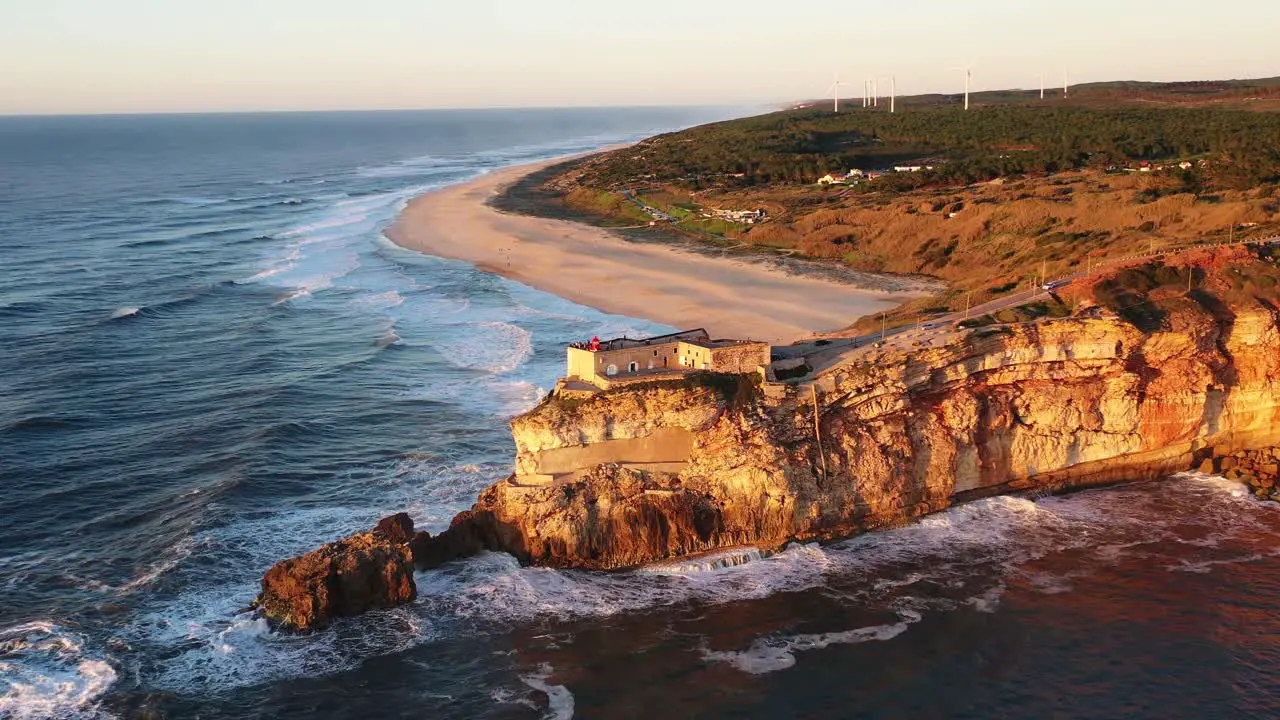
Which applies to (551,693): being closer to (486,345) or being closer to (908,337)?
(908,337)

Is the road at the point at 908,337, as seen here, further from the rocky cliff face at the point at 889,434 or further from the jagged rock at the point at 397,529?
the jagged rock at the point at 397,529

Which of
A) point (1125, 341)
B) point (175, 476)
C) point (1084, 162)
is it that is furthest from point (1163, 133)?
point (175, 476)

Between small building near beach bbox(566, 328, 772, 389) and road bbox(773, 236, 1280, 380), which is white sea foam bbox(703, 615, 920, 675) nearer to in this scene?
road bbox(773, 236, 1280, 380)

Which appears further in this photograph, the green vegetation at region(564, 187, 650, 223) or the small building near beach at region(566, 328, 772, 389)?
the green vegetation at region(564, 187, 650, 223)

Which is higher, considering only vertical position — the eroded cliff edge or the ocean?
the eroded cliff edge

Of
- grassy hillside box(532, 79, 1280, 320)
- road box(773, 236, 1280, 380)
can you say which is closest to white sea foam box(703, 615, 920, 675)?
road box(773, 236, 1280, 380)
